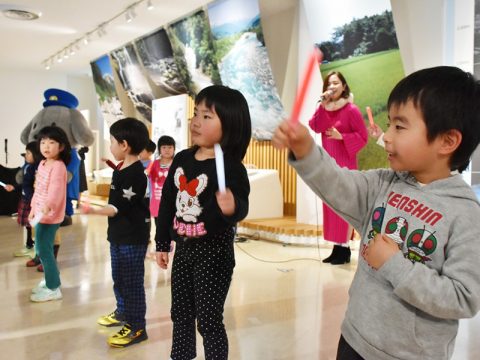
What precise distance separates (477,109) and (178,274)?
3.70ft

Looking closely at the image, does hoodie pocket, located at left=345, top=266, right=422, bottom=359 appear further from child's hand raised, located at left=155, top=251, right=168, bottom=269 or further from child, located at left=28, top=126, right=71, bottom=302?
child, located at left=28, top=126, right=71, bottom=302

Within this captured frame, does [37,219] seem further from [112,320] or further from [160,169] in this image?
[160,169]

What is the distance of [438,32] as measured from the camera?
3.39 meters

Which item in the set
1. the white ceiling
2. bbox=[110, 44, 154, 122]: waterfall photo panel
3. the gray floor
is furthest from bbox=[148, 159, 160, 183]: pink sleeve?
bbox=[110, 44, 154, 122]: waterfall photo panel

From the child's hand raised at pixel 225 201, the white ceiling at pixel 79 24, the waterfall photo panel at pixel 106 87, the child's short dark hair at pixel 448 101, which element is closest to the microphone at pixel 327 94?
the white ceiling at pixel 79 24

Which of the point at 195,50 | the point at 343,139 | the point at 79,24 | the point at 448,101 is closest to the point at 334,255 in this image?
the point at 343,139

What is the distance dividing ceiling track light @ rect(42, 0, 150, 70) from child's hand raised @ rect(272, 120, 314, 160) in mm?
5429

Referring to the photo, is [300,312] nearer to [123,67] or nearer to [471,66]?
[471,66]

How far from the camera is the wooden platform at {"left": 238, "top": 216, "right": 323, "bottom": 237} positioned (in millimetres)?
4536

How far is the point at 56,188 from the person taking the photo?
252 cm

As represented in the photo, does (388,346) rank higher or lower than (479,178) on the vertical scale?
lower

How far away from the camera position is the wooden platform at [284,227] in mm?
4536

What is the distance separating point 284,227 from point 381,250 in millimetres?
3930

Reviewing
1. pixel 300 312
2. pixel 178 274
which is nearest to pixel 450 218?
pixel 178 274
